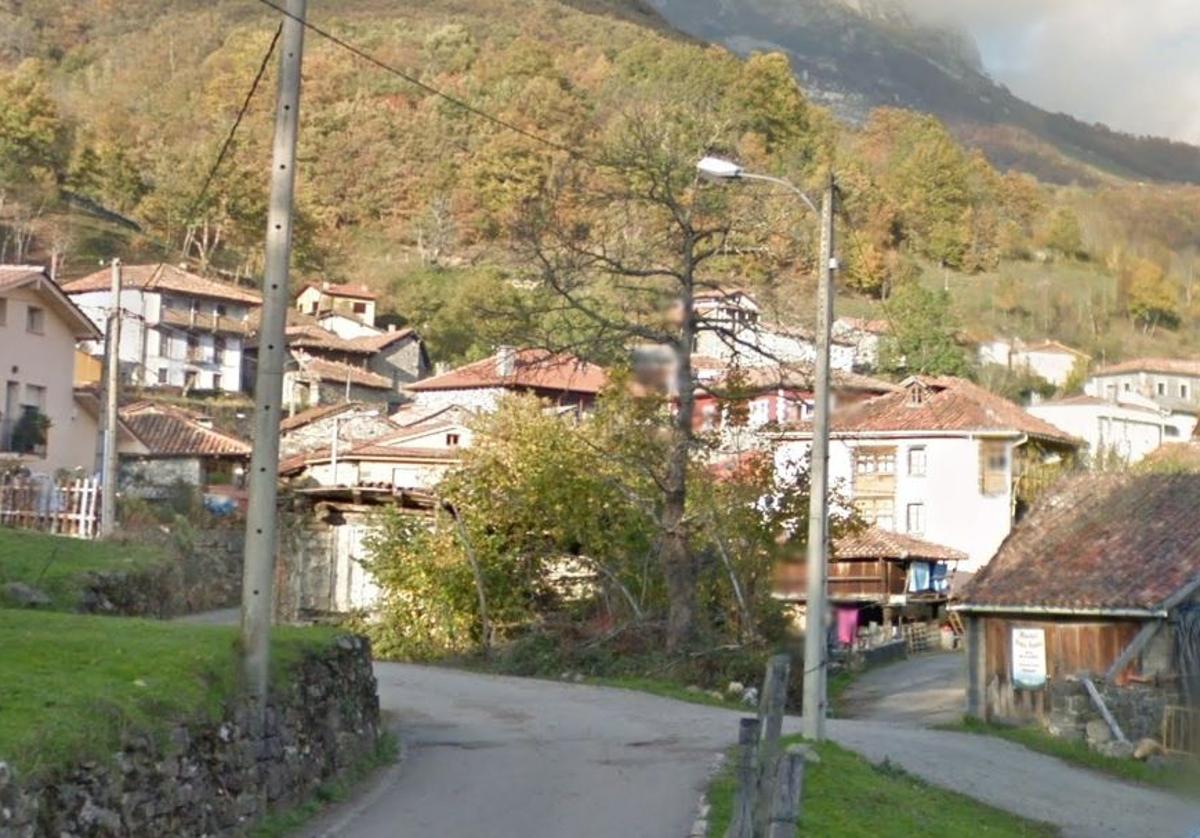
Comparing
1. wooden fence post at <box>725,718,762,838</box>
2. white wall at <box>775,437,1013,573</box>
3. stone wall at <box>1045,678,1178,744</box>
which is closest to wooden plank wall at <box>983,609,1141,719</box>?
stone wall at <box>1045,678,1178,744</box>

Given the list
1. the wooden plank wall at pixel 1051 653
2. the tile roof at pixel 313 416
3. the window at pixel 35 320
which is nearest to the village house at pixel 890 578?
the wooden plank wall at pixel 1051 653

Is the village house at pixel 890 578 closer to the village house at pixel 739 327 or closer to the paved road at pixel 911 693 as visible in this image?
the paved road at pixel 911 693

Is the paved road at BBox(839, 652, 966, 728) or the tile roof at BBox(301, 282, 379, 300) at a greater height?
the tile roof at BBox(301, 282, 379, 300)

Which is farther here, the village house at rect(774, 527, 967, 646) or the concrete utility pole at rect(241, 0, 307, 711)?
the village house at rect(774, 527, 967, 646)

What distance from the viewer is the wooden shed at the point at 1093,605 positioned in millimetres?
32750

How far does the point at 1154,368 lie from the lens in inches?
4210

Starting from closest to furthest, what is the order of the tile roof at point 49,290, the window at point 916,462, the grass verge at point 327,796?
the grass verge at point 327,796 < the tile roof at point 49,290 < the window at point 916,462

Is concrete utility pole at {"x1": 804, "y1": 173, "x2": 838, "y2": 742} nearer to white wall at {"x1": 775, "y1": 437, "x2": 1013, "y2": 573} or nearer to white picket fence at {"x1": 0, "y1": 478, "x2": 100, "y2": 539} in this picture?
white picket fence at {"x1": 0, "y1": 478, "x2": 100, "y2": 539}

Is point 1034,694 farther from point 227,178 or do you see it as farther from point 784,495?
point 227,178

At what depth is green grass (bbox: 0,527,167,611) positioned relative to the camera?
25.0m

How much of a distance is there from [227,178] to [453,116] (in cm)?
2708

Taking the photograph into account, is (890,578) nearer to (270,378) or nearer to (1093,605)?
(1093,605)

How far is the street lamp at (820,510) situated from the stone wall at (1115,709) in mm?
11198

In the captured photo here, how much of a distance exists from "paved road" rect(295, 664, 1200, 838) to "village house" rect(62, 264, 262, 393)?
46577mm
